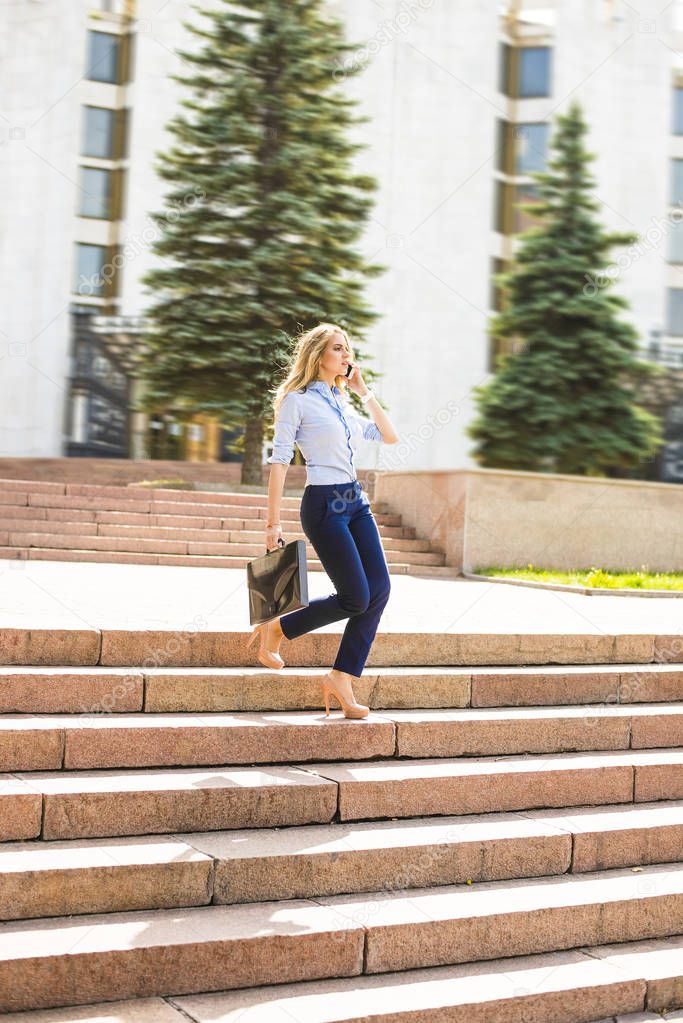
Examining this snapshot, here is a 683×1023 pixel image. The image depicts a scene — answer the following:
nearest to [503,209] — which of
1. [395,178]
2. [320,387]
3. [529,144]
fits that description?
[529,144]

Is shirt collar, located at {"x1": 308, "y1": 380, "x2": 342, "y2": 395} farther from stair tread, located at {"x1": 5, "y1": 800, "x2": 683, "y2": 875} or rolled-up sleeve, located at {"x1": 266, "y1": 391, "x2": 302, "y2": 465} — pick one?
stair tread, located at {"x1": 5, "y1": 800, "x2": 683, "y2": 875}

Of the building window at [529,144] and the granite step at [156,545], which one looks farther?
the building window at [529,144]

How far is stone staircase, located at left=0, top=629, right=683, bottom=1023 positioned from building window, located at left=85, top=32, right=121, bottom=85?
26416 millimetres

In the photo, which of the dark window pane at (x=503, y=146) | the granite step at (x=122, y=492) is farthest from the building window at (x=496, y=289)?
the granite step at (x=122, y=492)

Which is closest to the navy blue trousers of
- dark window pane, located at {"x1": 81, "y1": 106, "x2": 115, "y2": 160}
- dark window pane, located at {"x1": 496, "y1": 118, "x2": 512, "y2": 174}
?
dark window pane, located at {"x1": 81, "y1": 106, "x2": 115, "y2": 160}

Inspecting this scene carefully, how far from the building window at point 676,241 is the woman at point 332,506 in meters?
27.7

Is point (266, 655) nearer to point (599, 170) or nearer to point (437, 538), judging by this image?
point (437, 538)

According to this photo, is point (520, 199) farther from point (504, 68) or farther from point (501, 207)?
point (504, 68)

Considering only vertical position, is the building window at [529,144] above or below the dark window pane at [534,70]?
below

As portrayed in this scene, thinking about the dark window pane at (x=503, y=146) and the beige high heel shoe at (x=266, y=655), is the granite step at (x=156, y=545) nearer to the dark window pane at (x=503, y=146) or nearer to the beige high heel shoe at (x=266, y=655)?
the beige high heel shoe at (x=266, y=655)

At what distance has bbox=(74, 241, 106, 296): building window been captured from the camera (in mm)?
27406

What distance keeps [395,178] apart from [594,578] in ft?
64.9

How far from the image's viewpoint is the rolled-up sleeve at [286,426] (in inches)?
184

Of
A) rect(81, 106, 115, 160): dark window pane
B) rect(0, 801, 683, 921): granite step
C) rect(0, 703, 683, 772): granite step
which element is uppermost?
rect(81, 106, 115, 160): dark window pane
